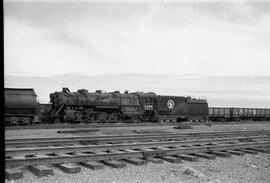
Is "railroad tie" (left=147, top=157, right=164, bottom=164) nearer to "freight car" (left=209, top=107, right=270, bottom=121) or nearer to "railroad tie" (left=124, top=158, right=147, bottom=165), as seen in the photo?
"railroad tie" (left=124, top=158, right=147, bottom=165)

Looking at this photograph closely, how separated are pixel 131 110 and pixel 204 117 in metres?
10.8

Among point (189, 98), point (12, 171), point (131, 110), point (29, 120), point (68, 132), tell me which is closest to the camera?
point (12, 171)

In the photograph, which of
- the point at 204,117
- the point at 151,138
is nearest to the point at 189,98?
the point at 204,117

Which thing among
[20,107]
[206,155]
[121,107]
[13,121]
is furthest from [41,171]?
[121,107]

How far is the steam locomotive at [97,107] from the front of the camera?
73.7ft

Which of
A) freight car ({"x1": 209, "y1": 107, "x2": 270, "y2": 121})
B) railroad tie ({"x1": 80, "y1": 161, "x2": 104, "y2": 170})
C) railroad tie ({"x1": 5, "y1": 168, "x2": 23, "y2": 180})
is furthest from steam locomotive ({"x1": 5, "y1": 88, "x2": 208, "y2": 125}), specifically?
railroad tie ({"x1": 5, "y1": 168, "x2": 23, "y2": 180})

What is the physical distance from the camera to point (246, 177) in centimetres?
715

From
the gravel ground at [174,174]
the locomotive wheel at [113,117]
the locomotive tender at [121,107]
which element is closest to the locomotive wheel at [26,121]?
the locomotive tender at [121,107]

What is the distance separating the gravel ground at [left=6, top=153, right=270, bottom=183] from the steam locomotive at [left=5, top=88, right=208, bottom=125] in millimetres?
16536

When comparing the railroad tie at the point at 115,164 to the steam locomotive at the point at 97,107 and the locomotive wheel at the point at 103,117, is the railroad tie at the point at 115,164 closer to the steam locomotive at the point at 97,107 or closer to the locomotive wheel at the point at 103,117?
the steam locomotive at the point at 97,107

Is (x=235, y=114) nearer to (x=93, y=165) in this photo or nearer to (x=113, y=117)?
(x=113, y=117)

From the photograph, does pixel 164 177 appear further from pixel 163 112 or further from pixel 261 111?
pixel 261 111

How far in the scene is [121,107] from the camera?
28.7 metres

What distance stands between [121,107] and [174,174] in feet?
71.2
